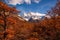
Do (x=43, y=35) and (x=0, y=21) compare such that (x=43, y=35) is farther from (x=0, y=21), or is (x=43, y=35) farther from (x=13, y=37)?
(x=0, y=21)

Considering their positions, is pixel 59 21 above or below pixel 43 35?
above

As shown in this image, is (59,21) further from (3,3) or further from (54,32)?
(3,3)

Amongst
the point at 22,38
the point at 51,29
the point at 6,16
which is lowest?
the point at 22,38

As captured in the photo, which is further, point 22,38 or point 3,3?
point 3,3

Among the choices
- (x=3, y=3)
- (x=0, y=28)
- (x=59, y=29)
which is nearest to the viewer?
(x=59, y=29)

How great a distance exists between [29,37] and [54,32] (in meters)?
6.07

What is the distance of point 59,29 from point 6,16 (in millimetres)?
11751

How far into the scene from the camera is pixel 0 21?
3991 cm

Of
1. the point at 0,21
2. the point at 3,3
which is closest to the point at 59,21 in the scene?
the point at 0,21

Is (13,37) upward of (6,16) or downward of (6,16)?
downward

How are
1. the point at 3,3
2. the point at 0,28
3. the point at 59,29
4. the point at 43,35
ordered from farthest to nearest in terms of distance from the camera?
the point at 3,3 → the point at 0,28 → the point at 43,35 → the point at 59,29

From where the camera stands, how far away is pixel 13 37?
3894cm

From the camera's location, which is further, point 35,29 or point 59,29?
point 35,29

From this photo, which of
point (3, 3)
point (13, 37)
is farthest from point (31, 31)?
point (3, 3)
